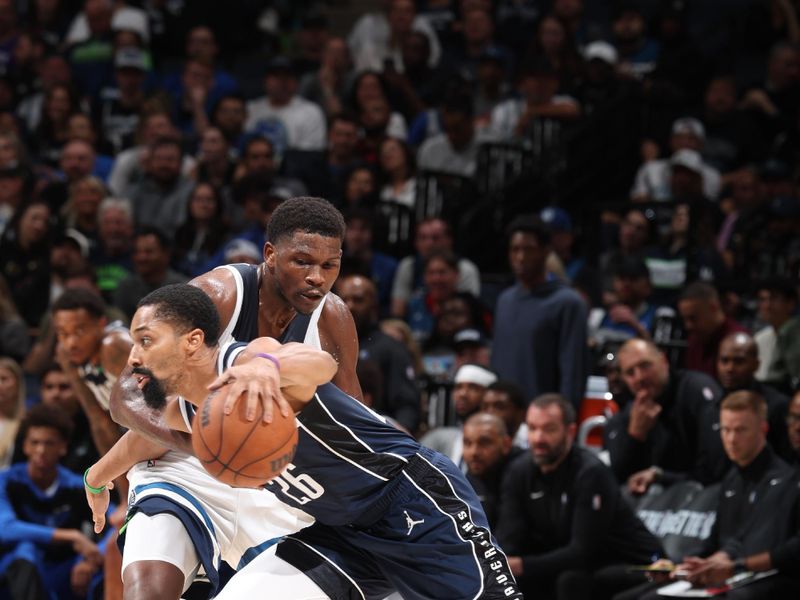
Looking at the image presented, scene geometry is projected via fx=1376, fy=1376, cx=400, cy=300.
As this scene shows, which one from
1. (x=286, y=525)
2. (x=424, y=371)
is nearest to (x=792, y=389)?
(x=424, y=371)

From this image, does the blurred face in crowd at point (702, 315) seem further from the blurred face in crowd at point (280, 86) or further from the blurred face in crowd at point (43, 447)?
the blurred face in crowd at point (280, 86)

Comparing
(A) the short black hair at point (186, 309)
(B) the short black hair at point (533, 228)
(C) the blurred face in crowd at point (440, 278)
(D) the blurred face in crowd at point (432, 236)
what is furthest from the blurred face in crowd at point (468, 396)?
(A) the short black hair at point (186, 309)

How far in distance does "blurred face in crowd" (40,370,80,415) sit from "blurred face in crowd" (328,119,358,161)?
347 cm

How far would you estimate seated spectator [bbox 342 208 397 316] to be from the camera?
10.3 metres

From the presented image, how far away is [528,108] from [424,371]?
3.25 meters

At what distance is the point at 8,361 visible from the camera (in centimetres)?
923

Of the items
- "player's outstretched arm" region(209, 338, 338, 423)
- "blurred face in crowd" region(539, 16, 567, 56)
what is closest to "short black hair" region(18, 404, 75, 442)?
"player's outstretched arm" region(209, 338, 338, 423)

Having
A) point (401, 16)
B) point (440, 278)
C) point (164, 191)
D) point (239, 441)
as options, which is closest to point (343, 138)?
point (164, 191)

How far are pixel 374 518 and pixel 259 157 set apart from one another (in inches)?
274

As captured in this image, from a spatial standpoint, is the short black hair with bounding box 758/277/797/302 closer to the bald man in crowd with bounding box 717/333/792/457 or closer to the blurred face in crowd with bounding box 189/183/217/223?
the bald man in crowd with bounding box 717/333/792/457

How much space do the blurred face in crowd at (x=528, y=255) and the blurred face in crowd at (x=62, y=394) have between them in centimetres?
303

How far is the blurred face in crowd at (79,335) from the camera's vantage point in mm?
7211

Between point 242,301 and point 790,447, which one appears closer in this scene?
point 242,301

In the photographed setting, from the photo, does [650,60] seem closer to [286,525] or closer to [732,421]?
[732,421]
